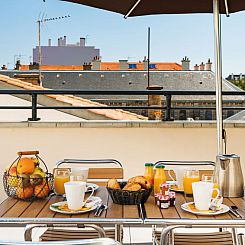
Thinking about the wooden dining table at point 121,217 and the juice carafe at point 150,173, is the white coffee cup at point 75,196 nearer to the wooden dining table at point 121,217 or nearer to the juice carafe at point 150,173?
the wooden dining table at point 121,217

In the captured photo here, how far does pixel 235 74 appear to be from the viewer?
13359 mm

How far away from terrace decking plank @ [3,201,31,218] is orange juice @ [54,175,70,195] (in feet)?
0.55

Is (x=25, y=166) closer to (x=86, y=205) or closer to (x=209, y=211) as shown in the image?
(x=86, y=205)

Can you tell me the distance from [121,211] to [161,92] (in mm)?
Result: 2016

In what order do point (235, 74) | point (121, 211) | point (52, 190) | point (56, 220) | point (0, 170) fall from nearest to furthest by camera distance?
point (56, 220), point (121, 211), point (52, 190), point (0, 170), point (235, 74)

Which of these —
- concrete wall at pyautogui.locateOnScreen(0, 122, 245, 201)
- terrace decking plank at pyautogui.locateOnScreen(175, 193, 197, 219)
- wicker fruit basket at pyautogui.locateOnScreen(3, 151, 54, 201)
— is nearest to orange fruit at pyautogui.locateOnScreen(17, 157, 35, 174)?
wicker fruit basket at pyautogui.locateOnScreen(3, 151, 54, 201)

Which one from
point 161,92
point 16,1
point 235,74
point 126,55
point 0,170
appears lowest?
point 0,170

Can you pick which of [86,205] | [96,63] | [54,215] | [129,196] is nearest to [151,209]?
[129,196]

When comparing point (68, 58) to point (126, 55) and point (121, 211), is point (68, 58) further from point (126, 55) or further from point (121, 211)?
point (121, 211)

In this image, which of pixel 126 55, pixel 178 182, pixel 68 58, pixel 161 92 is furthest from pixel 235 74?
pixel 178 182

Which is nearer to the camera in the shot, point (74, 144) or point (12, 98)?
point (74, 144)

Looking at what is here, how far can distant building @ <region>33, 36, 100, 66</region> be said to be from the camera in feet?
55.8

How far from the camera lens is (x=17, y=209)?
1614 millimetres

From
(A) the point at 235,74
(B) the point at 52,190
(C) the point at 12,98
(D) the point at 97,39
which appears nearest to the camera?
(B) the point at 52,190
